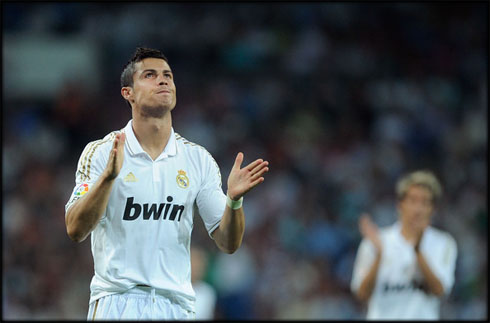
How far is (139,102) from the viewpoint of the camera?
4637 millimetres

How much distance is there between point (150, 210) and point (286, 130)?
9362 mm

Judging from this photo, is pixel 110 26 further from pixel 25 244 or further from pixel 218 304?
pixel 218 304

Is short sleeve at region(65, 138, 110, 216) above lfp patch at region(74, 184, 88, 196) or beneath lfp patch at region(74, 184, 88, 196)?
above

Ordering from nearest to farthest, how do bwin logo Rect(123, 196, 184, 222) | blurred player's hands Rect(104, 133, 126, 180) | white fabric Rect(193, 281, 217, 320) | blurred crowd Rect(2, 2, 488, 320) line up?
blurred player's hands Rect(104, 133, 126, 180)
bwin logo Rect(123, 196, 184, 222)
white fabric Rect(193, 281, 217, 320)
blurred crowd Rect(2, 2, 488, 320)

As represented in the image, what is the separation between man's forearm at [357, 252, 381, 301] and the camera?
7.31 m

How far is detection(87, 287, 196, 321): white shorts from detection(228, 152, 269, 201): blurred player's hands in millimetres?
714

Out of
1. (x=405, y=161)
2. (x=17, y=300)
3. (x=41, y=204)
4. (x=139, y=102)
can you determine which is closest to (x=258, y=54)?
(x=405, y=161)

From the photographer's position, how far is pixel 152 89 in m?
4.58

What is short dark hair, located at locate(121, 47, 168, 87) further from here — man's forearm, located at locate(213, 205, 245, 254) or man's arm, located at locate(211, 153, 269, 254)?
man's forearm, located at locate(213, 205, 245, 254)

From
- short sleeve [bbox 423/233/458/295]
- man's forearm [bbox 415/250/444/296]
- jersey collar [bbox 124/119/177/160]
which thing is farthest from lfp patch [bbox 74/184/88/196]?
short sleeve [bbox 423/233/458/295]

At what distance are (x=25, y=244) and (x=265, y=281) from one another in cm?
336

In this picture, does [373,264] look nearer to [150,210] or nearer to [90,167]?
[150,210]

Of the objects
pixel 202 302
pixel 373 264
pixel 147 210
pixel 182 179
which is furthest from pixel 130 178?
Result: pixel 202 302

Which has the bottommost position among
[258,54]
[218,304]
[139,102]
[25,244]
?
[218,304]
